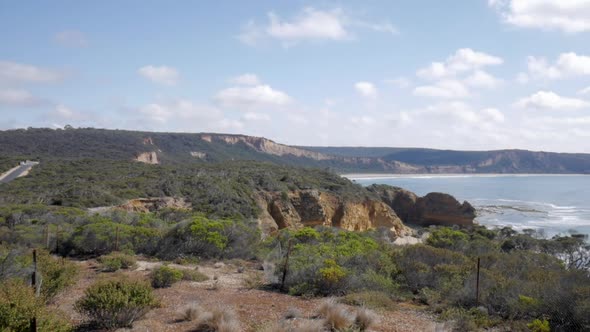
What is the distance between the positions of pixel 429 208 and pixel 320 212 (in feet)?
71.2

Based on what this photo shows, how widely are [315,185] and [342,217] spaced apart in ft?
14.7

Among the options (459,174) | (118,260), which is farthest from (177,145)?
(459,174)

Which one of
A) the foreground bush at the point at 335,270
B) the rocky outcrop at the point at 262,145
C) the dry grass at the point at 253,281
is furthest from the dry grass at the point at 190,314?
the rocky outcrop at the point at 262,145

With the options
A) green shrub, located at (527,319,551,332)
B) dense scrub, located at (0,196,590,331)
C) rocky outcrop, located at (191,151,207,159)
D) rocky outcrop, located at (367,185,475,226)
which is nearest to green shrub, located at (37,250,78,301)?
dense scrub, located at (0,196,590,331)

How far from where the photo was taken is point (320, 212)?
34.4 m

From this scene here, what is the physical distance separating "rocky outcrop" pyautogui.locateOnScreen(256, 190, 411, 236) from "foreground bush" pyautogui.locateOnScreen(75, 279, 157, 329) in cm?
2022

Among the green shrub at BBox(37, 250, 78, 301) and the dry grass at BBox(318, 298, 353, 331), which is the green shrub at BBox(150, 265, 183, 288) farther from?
the dry grass at BBox(318, 298, 353, 331)

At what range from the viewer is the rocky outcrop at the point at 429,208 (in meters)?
48.7

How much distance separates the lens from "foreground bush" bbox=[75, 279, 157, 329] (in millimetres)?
6527

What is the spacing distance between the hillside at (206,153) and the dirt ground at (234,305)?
40.4 metres

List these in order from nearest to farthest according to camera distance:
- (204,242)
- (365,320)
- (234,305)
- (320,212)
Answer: (365,320)
(234,305)
(204,242)
(320,212)

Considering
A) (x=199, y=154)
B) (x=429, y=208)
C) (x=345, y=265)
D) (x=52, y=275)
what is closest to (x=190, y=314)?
(x=52, y=275)

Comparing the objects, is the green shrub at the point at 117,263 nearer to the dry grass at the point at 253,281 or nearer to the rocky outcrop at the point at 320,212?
the dry grass at the point at 253,281

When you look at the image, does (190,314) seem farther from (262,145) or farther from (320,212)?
(262,145)
